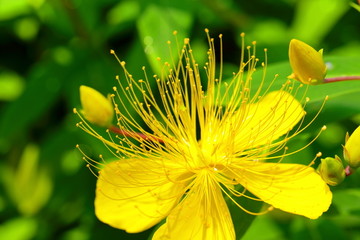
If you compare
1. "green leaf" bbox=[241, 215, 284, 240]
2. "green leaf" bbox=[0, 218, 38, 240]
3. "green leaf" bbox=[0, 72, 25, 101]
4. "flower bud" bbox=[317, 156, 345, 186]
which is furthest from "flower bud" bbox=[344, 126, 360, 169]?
"green leaf" bbox=[0, 72, 25, 101]

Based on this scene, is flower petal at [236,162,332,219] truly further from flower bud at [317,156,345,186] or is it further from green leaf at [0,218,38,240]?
green leaf at [0,218,38,240]

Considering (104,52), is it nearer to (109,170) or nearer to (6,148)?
(6,148)

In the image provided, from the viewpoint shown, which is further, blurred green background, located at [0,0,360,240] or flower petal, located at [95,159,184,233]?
blurred green background, located at [0,0,360,240]

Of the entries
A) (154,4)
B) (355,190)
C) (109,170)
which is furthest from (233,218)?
(154,4)

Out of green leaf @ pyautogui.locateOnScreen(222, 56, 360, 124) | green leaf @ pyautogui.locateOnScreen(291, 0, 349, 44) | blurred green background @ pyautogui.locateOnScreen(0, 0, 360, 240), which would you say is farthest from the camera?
green leaf @ pyautogui.locateOnScreen(291, 0, 349, 44)

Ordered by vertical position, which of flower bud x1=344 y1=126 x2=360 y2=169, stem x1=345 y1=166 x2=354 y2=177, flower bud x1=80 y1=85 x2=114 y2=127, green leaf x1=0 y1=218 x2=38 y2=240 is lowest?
green leaf x1=0 y1=218 x2=38 y2=240

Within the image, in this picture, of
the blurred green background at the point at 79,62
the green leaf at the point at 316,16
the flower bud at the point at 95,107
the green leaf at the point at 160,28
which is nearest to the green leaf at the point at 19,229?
the blurred green background at the point at 79,62

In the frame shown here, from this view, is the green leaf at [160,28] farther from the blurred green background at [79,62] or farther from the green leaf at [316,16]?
the green leaf at [316,16]

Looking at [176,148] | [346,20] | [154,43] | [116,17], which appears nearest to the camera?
[176,148]
